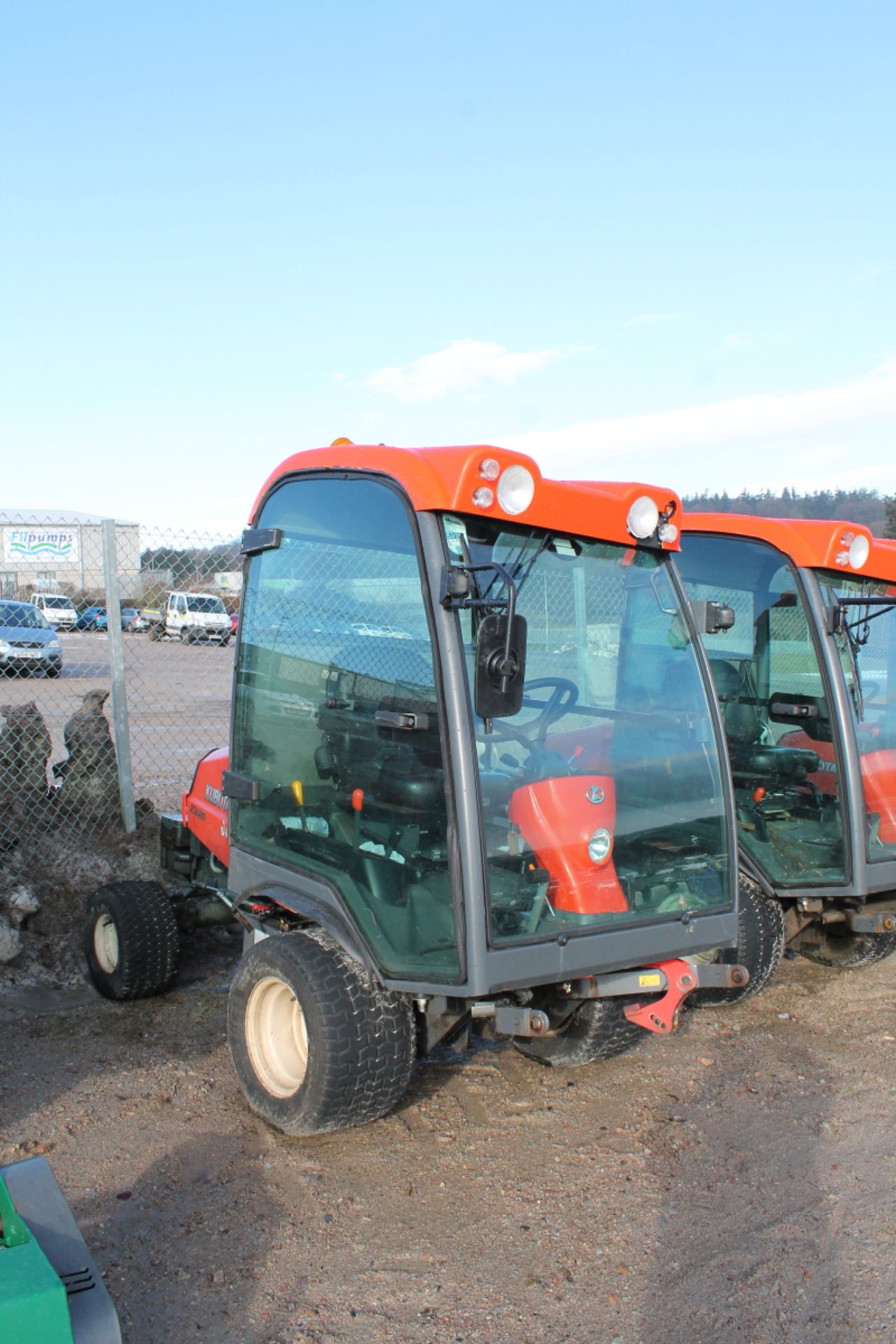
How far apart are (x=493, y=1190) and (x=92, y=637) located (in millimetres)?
4711

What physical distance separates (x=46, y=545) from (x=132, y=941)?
3.05 m

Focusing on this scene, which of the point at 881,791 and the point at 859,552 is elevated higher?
the point at 859,552

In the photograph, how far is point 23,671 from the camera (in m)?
6.40

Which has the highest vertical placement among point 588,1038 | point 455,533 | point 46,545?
point 46,545

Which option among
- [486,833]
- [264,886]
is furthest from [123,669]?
[486,833]

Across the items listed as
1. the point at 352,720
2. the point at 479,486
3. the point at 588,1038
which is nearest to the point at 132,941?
the point at 352,720

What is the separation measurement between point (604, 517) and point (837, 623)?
5.70 feet

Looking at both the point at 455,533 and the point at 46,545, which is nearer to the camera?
the point at 455,533

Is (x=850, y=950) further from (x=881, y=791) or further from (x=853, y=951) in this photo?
(x=881, y=791)

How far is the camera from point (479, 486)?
317 cm

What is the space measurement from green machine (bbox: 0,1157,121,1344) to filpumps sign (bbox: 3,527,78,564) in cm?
511

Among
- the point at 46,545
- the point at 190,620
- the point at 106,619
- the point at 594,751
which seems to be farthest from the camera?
the point at 46,545

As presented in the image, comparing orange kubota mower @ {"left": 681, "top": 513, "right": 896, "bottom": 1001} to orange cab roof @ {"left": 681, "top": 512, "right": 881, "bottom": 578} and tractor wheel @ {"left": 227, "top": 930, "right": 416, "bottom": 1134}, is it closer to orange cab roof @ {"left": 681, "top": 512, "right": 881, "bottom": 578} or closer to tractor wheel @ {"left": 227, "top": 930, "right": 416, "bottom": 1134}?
orange cab roof @ {"left": 681, "top": 512, "right": 881, "bottom": 578}

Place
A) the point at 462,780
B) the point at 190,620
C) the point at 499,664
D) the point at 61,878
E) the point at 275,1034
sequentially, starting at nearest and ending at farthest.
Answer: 1. the point at 499,664
2. the point at 462,780
3. the point at 275,1034
4. the point at 61,878
5. the point at 190,620
